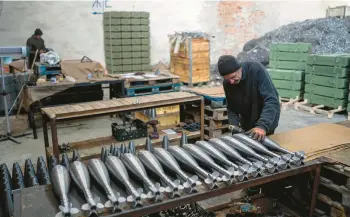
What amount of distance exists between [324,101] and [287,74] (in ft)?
4.16

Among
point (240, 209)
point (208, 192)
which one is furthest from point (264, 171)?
point (240, 209)

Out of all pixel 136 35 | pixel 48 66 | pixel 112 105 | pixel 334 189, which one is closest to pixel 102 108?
pixel 112 105

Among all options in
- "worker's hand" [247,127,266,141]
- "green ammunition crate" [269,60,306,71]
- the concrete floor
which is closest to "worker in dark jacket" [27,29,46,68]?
the concrete floor

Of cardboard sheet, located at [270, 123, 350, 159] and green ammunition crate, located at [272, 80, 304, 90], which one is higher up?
cardboard sheet, located at [270, 123, 350, 159]

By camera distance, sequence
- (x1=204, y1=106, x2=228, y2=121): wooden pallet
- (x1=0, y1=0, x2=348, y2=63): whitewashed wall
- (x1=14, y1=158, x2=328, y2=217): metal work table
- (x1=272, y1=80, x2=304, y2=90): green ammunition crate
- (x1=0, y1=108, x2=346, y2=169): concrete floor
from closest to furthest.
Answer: (x1=14, y1=158, x2=328, y2=217): metal work table → (x1=204, y1=106, x2=228, y2=121): wooden pallet → (x1=0, y1=108, x2=346, y2=169): concrete floor → (x1=272, y1=80, x2=304, y2=90): green ammunition crate → (x1=0, y1=0, x2=348, y2=63): whitewashed wall

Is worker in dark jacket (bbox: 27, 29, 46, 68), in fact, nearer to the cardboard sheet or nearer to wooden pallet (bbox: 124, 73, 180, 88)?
wooden pallet (bbox: 124, 73, 180, 88)

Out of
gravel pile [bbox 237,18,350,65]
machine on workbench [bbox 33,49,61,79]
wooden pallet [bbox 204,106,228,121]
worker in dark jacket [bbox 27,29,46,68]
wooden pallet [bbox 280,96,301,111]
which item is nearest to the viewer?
wooden pallet [bbox 204,106,228,121]

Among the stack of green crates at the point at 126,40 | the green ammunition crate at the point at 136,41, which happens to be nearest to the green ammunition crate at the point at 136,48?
the stack of green crates at the point at 126,40

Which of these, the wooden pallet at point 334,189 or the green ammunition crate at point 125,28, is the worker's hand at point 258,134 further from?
the green ammunition crate at point 125,28

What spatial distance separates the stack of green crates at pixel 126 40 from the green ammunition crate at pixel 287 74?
15.2 feet

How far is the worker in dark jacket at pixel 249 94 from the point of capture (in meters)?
3.52

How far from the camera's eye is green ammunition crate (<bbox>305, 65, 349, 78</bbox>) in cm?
790

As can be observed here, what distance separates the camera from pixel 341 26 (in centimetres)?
1247

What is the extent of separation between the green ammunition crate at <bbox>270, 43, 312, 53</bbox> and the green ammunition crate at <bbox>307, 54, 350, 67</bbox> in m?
0.56
